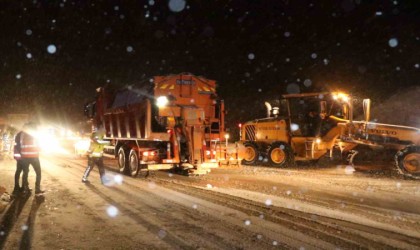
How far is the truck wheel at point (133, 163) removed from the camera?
14.1 meters

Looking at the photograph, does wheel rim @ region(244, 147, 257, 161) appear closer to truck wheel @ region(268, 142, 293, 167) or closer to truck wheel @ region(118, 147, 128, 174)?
truck wheel @ region(268, 142, 293, 167)

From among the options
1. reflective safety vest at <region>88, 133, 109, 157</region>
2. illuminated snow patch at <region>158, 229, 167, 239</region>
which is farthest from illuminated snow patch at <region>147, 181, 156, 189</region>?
illuminated snow patch at <region>158, 229, 167, 239</region>

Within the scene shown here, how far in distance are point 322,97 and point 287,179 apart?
4708 mm

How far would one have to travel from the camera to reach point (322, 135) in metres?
16.8

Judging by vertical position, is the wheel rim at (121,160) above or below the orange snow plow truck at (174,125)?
below

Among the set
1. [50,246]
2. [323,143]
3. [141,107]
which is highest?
[141,107]

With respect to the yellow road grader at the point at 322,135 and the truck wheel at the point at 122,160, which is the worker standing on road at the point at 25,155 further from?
the yellow road grader at the point at 322,135

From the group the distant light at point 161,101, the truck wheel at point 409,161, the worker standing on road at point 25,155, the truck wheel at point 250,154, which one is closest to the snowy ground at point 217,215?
the truck wheel at point 409,161

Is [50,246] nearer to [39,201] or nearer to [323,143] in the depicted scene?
[39,201]

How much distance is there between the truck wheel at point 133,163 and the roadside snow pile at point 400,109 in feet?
61.7

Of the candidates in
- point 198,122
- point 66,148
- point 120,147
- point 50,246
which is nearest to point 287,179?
point 198,122

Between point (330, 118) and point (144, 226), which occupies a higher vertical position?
point (330, 118)

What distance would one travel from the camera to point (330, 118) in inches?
655

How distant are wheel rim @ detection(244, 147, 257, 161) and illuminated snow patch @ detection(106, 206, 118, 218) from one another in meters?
11.6
